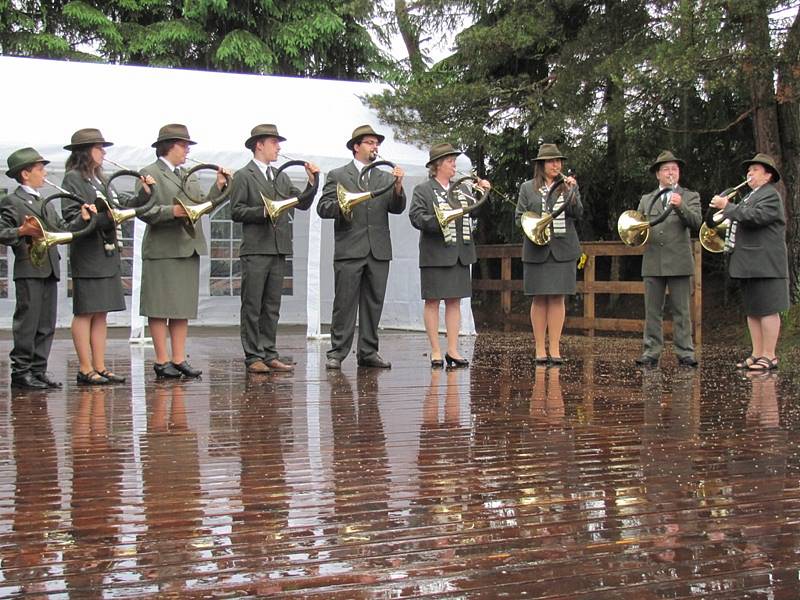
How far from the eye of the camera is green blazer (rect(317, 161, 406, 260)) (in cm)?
900

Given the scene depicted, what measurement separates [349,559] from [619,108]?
31.6 ft

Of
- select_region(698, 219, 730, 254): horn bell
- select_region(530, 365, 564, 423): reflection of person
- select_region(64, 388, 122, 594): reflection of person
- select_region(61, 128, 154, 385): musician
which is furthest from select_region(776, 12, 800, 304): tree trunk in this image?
select_region(64, 388, 122, 594): reflection of person

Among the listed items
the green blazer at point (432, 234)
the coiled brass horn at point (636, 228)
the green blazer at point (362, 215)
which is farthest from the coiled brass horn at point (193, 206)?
the coiled brass horn at point (636, 228)

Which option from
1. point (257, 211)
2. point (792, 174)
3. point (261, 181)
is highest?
point (792, 174)

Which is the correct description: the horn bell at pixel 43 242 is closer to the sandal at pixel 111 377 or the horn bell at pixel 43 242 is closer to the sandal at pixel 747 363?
the sandal at pixel 111 377

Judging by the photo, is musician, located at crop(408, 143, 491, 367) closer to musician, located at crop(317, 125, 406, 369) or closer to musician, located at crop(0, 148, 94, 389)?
musician, located at crop(317, 125, 406, 369)

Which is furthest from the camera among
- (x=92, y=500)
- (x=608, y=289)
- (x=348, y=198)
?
(x=608, y=289)

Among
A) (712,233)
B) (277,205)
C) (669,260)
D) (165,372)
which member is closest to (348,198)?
(277,205)

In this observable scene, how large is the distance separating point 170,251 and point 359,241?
1.68m

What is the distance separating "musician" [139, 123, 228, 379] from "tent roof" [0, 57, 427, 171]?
398 centimetres

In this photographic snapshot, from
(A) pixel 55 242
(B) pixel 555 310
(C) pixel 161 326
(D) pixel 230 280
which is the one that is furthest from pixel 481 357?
(D) pixel 230 280

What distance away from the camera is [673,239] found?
30.2ft

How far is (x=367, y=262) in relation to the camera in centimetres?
909

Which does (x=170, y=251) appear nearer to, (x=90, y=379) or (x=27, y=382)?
(x=90, y=379)
